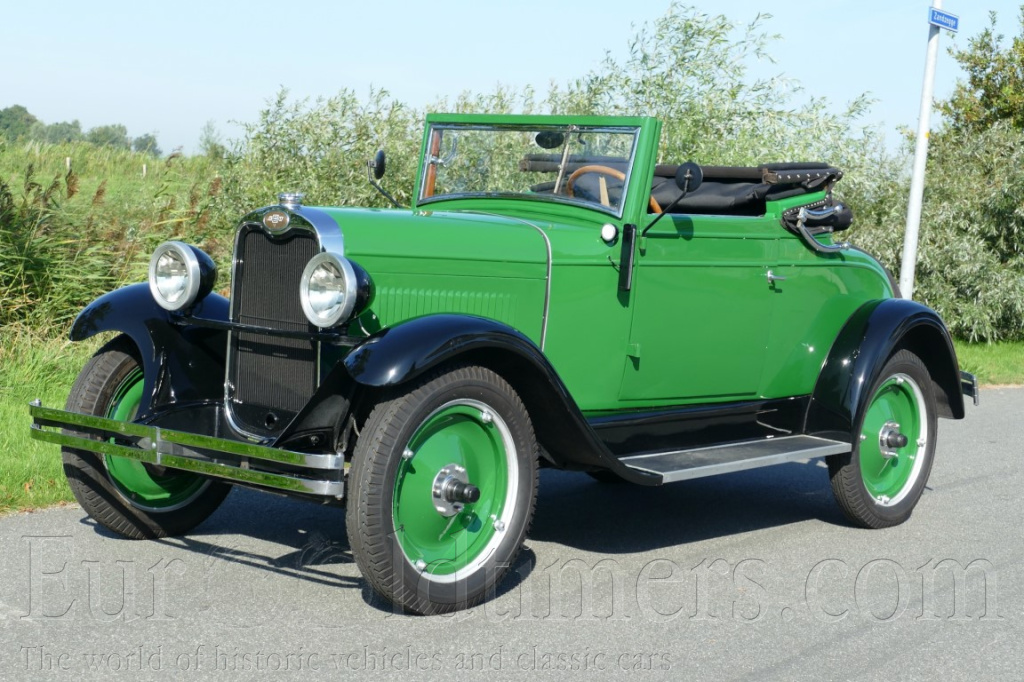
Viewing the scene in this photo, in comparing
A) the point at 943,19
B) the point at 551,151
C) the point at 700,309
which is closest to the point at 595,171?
the point at 551,151

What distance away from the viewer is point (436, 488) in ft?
13.2

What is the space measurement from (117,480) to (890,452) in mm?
3671

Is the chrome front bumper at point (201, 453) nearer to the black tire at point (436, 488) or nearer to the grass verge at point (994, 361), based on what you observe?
the black tire at point (436, 488)

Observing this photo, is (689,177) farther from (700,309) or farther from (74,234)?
(74,234)

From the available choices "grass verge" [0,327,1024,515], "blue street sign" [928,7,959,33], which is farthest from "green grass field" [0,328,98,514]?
"blue street sign" [928,7,959,33]

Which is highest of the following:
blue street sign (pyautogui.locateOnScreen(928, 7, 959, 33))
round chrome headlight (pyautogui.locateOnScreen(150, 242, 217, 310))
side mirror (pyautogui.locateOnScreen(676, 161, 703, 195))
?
blue street sign (pyautogui.locateOnScreen(928, 7, 959, 33))

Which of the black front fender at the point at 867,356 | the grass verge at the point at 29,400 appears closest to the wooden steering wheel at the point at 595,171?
the black front fender at the point at 867,356

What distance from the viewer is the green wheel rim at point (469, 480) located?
3.94m

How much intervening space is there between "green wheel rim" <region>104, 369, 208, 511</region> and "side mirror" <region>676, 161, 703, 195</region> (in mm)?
2285

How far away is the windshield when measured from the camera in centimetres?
505

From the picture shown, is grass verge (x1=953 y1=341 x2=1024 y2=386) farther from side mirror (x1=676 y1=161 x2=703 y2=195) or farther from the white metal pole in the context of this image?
side mirror (x1=676 y1=161 x2=703 y2=195)

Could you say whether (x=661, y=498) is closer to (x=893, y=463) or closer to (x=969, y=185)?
(x=893, y=463)

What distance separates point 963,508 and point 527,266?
9.70ft

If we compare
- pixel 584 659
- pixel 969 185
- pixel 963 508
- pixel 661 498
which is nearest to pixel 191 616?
pixel 584 659
